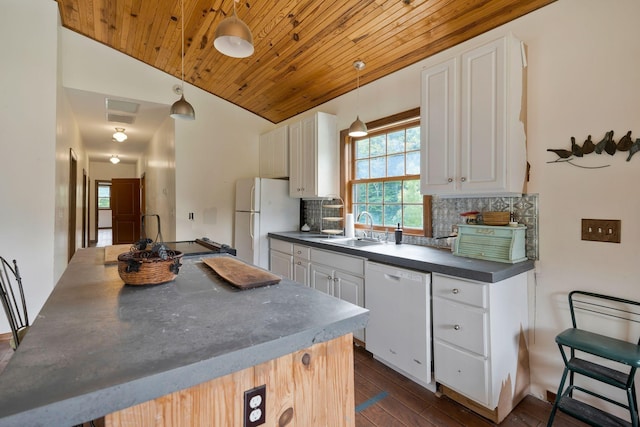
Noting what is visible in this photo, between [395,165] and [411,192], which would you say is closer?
[411,192]

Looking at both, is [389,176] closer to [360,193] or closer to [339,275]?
[360,193]

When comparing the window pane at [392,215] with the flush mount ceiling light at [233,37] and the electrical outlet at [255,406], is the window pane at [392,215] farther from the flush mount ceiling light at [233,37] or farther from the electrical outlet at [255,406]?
the electrical outlet at [255,406]

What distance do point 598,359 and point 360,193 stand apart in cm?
233

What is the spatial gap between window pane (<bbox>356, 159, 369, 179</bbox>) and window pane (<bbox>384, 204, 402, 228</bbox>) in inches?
19.0

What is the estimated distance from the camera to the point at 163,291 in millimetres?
1247

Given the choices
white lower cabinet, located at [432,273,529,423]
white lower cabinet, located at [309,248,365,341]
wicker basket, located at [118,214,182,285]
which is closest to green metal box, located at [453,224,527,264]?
white lower cabinet, located at [432,273,529,423]

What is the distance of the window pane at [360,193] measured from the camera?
345cm

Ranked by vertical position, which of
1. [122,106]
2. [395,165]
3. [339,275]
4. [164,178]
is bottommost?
[339,275]

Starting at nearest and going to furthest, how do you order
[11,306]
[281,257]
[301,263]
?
[11,306], [301,263], [281,257]

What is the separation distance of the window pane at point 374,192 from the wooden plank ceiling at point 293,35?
111 cm

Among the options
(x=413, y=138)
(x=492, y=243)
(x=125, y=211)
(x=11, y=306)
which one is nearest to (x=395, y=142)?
(x=413, y=138)

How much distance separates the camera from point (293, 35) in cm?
285

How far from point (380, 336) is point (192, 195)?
3.19m

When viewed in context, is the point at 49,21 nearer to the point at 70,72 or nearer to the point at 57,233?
the point at 70,72
